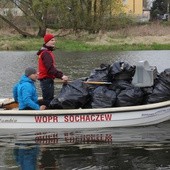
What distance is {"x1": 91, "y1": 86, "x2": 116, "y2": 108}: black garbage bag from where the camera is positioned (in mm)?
9773

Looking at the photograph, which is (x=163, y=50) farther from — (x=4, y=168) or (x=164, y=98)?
(x=4, y=168)

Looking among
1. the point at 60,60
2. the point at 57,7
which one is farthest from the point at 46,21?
the point at 60,60

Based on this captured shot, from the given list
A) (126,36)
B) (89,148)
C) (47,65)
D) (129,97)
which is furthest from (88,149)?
(126,36)

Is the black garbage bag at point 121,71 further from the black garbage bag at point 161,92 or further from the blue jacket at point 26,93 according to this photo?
the blue jacket at point 26,93

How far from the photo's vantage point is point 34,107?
9.71m

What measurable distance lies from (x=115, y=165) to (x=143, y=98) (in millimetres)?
2879

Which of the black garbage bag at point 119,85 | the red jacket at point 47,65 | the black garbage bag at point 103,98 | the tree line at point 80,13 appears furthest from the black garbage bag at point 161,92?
the tree line at point 80,13

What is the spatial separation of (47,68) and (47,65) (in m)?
0.06

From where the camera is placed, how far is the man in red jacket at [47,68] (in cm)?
994

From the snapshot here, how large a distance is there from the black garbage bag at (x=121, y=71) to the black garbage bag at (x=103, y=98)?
37 centimetres

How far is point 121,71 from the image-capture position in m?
9.98

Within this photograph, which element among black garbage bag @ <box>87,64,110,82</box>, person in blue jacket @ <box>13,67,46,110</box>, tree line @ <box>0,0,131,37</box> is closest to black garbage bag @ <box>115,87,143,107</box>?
black garbage bag @ <box>87,64,110,82</box>

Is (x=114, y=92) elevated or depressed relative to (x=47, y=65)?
depressed

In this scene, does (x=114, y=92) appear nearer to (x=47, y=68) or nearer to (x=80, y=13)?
(x=47, y=68)
